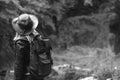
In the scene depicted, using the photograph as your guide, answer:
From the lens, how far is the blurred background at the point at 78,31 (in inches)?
341

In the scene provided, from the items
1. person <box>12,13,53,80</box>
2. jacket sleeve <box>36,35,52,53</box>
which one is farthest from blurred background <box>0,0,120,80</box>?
jacket sleeve <box>36,35,52,53</box>

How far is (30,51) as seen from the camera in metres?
4.36

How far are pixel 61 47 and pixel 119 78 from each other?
611 cm

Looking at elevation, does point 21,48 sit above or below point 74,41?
above

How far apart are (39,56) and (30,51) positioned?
0.15m

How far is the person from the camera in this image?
432 centimetres

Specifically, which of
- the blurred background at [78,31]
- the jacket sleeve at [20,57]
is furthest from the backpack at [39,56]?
the blurred background at [78,31]

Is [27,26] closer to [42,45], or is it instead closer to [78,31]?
[42,45]

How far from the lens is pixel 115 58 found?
1070 cm

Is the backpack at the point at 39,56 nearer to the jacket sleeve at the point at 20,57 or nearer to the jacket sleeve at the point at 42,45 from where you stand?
the jacket sleeve at the point at 42,45

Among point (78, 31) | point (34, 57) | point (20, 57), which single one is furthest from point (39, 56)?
point (78, 31)

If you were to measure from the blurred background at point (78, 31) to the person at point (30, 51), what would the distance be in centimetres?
379

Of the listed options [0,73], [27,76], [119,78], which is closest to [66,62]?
[0,73]

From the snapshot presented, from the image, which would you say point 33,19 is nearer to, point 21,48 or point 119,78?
point 21,48
